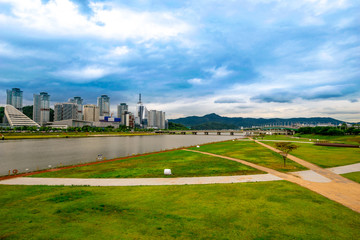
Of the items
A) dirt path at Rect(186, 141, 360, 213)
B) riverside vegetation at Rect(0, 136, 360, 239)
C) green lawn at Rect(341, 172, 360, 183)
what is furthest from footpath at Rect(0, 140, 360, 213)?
riverside vegetation at Rect(0, 136, 360, 239)

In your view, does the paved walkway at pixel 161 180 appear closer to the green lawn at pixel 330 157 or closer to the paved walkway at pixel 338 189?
the paved walkway at pixel 338 189

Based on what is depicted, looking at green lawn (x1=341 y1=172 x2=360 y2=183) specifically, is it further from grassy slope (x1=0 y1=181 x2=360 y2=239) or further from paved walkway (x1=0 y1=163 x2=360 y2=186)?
grassy slope (x1=0 y1=181 x2=360 y2=239)

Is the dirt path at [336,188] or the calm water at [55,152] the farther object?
the calm water at [55,152]

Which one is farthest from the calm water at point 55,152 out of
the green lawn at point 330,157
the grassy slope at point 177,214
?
the green lawn at point 330,157

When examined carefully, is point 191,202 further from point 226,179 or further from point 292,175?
point 292,175

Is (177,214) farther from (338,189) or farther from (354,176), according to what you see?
(354,176)

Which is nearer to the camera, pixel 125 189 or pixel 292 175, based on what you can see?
pixel 125 189

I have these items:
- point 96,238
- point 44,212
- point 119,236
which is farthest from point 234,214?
point 44,212

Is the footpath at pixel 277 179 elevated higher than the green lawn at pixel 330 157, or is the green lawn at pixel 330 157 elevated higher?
the green lawn at pixel 330 157

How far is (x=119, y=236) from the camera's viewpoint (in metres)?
8.55

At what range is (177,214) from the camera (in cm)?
1080

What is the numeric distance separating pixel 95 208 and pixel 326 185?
18.0m

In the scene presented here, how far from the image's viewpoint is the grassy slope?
28.9 ft

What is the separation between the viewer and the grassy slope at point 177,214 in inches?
346
